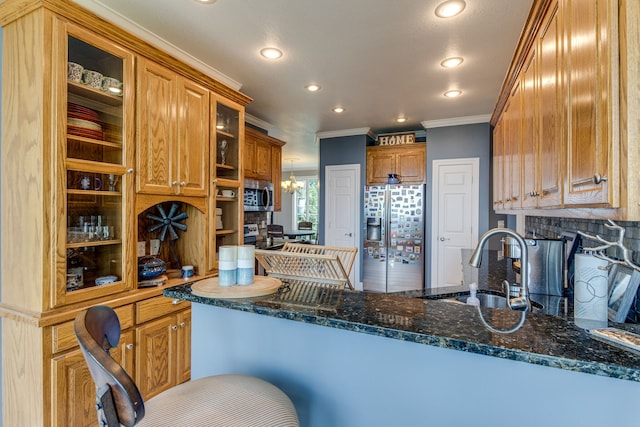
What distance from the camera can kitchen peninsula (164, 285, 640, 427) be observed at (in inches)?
28.5

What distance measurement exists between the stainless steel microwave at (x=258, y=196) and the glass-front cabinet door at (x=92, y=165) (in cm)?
182

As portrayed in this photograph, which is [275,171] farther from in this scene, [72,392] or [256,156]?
[72,392]

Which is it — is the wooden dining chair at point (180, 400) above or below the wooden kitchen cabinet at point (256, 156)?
below

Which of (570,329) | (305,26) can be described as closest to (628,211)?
(570,329)

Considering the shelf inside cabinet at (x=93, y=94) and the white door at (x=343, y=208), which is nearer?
the shelf inside cabinet at (x=93, y=94)

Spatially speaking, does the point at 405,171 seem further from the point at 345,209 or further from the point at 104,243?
the point at 104,243

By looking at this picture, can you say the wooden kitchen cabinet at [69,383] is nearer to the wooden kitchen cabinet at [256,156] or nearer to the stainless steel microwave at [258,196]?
the stainless steel microwave at [258,196]

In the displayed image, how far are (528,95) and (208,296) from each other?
1.87m

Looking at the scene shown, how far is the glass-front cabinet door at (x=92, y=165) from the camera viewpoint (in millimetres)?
1624

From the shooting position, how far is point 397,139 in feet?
16.1

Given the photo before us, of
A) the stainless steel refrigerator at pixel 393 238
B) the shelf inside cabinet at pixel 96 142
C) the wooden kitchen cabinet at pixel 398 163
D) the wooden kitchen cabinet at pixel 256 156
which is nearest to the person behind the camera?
the shelf inside cabinet at pixel 96 142

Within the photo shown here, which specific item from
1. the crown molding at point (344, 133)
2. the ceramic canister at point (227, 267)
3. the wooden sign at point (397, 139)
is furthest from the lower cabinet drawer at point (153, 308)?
the wooden sign at point (397, 139)

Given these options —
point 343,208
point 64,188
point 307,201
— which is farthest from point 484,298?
point 307,201

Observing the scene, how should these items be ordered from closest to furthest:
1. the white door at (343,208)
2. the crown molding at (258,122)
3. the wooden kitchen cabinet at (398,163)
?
the crown molding at (258,122) < the wooden kitchen cabinet at (398,163) < the white door at (343,208)
